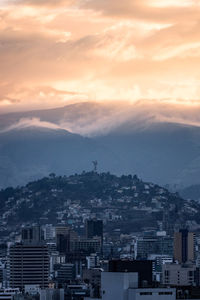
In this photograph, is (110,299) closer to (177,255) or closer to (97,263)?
(97,263)

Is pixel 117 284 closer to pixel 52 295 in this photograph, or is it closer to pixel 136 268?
pixel 136 268

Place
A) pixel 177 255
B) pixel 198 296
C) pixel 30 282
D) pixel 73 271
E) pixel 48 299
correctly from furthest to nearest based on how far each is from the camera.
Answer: pixel 177 255
pixel 73 271
pixel 30 282
pixel 48 299
pixel 198 296

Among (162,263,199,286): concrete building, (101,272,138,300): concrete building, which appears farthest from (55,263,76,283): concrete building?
(101,272,138,300): concrete building

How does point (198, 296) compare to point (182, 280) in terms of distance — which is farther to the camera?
point (182, 280)

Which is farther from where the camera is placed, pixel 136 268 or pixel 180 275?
pixel 180 275

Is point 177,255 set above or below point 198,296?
above

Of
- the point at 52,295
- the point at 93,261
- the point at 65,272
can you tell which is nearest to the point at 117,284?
the point at 52,295

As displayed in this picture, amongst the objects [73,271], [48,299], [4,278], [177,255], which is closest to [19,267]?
[4,278]

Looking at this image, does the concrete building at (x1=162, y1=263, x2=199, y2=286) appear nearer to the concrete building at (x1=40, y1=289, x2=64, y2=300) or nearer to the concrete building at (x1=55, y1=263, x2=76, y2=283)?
the concrete building at (x1=55, y1=263, x2=76, y2=283)
